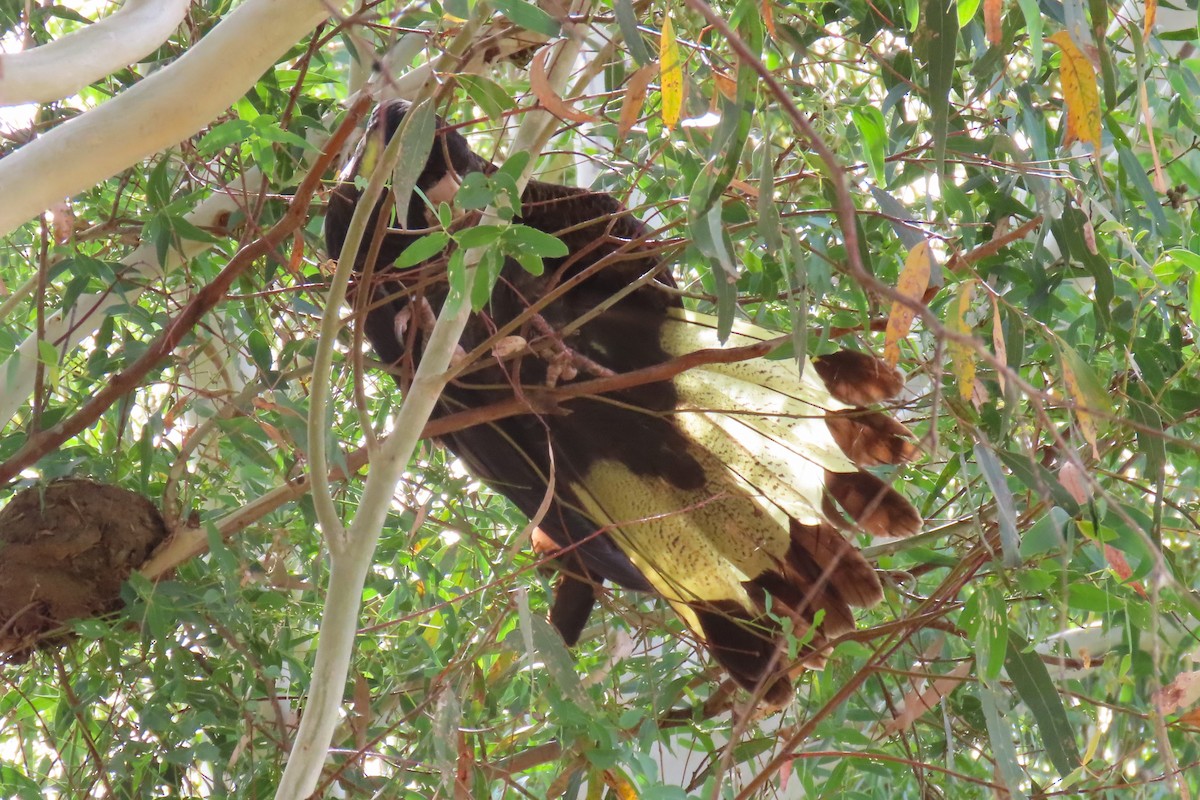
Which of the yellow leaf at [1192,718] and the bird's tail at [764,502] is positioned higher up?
the bird's tail at [764,502]

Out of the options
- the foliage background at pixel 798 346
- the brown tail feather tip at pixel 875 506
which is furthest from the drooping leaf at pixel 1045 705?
the brown tail feather tip at pixel 875 506

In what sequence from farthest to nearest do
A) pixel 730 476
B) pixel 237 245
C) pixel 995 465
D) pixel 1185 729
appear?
pixel 237 245, pixel 730 476, pixel 1185 729, pixel 995 465

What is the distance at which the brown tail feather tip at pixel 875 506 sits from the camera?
1.10 m

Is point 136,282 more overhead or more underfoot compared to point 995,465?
more overhead

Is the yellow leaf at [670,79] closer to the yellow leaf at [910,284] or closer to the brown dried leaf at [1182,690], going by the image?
the yellow leaf at [910,284]

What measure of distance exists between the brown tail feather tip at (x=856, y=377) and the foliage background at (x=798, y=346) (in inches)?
1.6

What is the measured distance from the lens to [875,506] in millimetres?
1081

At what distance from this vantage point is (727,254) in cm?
80

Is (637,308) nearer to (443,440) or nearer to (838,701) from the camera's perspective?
(443,440)

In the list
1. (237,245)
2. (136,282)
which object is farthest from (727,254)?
(237,245)

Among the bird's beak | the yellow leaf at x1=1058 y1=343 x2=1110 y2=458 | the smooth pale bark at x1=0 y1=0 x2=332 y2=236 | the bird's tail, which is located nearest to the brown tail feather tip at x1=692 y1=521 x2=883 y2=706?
the bird's tail

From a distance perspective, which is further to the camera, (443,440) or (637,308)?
(443,440)

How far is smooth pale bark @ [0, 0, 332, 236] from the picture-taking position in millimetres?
824

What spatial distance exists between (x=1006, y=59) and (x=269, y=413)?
956 millimetres
